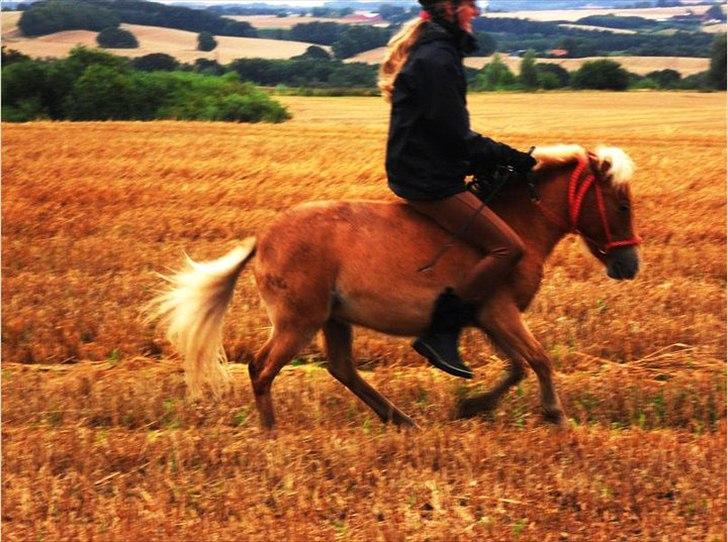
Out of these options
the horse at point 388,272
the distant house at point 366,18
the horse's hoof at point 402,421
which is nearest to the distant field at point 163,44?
the distant house at point 366,18

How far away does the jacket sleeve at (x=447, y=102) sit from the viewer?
5.50 m

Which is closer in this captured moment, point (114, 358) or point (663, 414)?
point (663, 414)

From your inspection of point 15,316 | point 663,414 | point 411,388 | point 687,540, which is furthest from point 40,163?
point 687,540

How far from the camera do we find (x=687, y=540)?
4465 mm

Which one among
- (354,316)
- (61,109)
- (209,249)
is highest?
(354,316)

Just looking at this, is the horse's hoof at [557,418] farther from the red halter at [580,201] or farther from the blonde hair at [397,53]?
the blonde hair at [397,53]

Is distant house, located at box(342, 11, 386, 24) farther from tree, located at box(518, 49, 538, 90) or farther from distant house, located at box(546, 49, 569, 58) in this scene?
distant house, located at box(546, 49, 569, 58)

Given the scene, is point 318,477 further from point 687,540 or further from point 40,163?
point 40,163

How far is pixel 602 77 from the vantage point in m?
39.5

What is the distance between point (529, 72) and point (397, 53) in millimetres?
36083

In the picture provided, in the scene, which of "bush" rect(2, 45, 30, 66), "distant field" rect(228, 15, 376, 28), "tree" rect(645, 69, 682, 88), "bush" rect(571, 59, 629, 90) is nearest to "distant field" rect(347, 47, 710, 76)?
"tree" rect(645, 69, 682, 88)

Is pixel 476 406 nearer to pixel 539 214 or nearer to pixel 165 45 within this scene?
pixel 539 214

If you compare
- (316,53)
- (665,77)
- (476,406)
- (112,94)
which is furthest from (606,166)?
(665,77)

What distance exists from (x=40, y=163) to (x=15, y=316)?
32.9 ft
